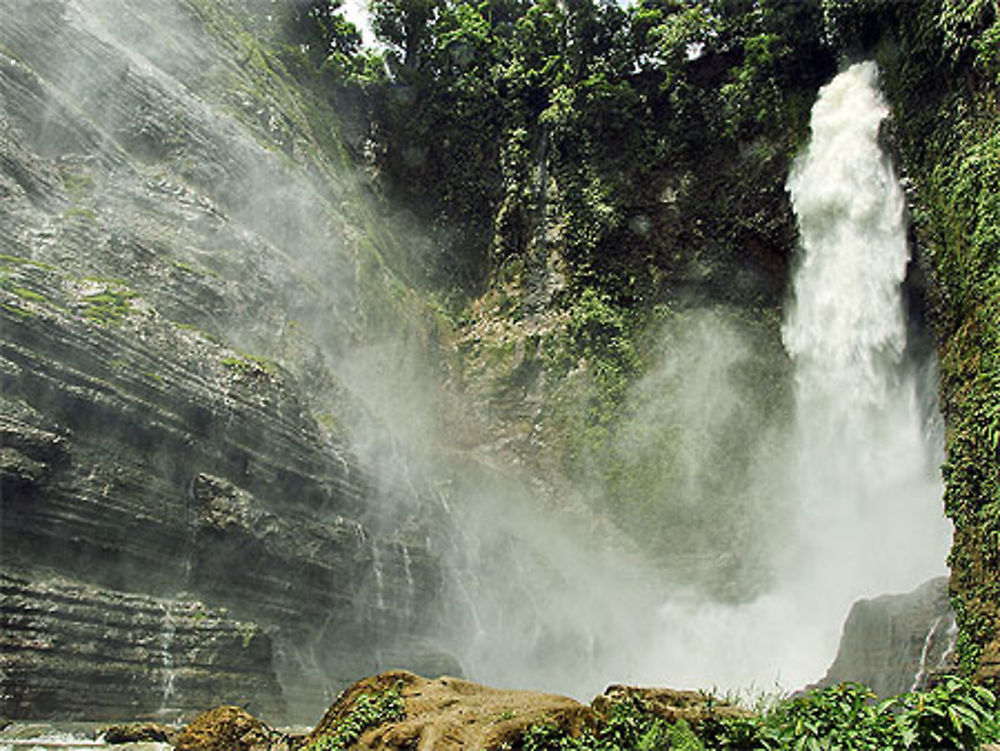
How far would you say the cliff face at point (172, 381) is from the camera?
11609 mm

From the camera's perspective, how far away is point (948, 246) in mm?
15945

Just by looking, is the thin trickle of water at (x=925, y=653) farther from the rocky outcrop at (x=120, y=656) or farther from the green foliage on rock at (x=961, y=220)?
the rocky outcrop at (x=120, y=656)

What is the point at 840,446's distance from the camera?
22047 mm

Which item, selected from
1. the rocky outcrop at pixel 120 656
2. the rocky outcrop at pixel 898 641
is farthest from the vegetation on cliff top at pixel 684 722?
the rocky outcrop at pixel 898 641

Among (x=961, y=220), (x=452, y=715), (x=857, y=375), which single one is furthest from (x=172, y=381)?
(x=857, y=375)

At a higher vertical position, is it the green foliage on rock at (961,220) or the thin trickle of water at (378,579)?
the green foliage on rock at (961,220)

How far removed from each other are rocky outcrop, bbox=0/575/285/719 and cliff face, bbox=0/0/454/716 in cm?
5

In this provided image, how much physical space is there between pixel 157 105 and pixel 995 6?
20.2m

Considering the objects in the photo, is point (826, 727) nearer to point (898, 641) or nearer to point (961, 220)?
point (898, 641)

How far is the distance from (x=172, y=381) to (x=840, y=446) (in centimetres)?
1779

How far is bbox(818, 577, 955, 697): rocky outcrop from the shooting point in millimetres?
12703

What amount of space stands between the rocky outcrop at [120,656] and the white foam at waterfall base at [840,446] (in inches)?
512

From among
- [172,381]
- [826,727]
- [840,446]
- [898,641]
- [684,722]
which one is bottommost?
[826,727]

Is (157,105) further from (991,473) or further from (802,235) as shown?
(991,473)
